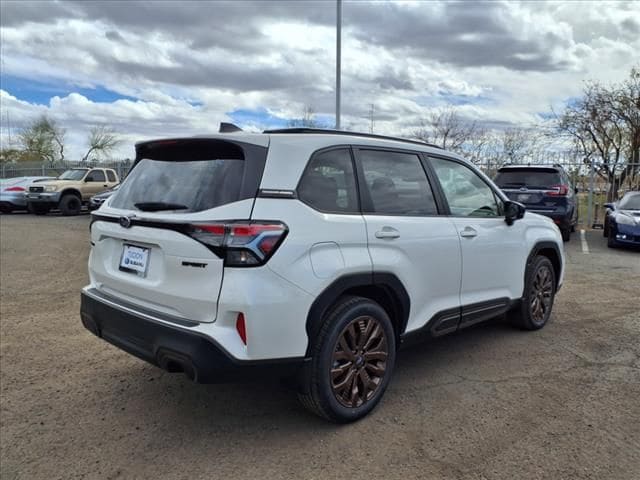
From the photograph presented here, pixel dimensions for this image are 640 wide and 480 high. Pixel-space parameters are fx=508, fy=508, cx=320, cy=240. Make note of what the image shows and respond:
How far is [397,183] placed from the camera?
141 inches

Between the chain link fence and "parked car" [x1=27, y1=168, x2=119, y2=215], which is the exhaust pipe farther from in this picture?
"parked car" [x1=27, y1=168, x2=119, y2=215]

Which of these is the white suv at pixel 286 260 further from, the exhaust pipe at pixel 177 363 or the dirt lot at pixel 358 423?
the dirt lot at pixel 358 423

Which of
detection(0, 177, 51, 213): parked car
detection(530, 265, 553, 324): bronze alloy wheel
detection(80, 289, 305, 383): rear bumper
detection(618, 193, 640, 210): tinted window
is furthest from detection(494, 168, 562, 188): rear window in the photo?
detection(0, 177, 51, 213): parked car

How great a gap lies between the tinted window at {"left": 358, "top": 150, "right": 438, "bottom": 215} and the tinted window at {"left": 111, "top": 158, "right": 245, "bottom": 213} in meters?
0.97

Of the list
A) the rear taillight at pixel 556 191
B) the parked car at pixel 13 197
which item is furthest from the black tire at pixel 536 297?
the parked car at pixel 13 197

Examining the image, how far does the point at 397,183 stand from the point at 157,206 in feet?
5.34

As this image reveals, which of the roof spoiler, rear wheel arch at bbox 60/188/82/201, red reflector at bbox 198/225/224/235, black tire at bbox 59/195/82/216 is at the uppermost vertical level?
the roof spoiler

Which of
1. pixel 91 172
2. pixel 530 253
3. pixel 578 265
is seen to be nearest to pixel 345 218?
pixel 530 253

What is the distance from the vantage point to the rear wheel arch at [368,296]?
2861 mm

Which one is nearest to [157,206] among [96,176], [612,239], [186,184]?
[186,184]

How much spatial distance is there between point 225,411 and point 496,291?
246 centimetres

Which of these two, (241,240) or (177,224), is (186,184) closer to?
(177,224)

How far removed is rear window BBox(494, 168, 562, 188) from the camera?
11000 mm

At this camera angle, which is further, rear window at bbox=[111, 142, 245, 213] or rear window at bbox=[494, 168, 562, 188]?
rear window at bbox=[494, 168, 562, 188]
